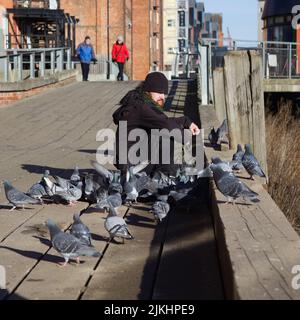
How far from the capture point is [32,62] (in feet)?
83.0

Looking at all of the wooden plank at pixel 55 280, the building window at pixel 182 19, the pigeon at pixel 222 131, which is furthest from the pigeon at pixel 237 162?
the building window at pixel 182 19

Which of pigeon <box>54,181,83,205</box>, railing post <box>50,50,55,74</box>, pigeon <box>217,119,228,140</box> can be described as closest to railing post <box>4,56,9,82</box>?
railing post <box>50,50,55,74</box>

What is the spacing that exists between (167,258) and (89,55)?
92.7 feet

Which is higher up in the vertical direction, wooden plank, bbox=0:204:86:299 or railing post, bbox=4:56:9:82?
railing post, bbox=4:56:9:82

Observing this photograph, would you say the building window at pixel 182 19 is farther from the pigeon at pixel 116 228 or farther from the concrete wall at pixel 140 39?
the pigeon at pixel 116 228

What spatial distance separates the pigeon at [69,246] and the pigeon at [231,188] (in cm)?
148

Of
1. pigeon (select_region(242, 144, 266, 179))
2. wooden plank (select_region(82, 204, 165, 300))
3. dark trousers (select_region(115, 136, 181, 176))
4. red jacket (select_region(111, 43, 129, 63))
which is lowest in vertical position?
wooden plank (select_region(82, 204, 165, 300))

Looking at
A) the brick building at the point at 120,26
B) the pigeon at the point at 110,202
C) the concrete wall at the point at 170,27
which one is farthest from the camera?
the concrete wall at the point at 170,27

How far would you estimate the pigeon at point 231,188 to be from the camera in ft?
21.9

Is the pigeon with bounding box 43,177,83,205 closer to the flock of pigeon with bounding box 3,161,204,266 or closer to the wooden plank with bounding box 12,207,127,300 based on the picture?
the flock of pigeon with bounding box 3,161,204,266

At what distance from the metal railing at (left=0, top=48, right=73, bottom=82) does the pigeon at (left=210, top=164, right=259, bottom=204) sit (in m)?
16.9

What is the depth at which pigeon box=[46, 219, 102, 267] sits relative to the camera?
5824 millimetres

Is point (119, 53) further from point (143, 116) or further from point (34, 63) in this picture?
point (143, 116)

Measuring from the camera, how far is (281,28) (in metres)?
33.0
